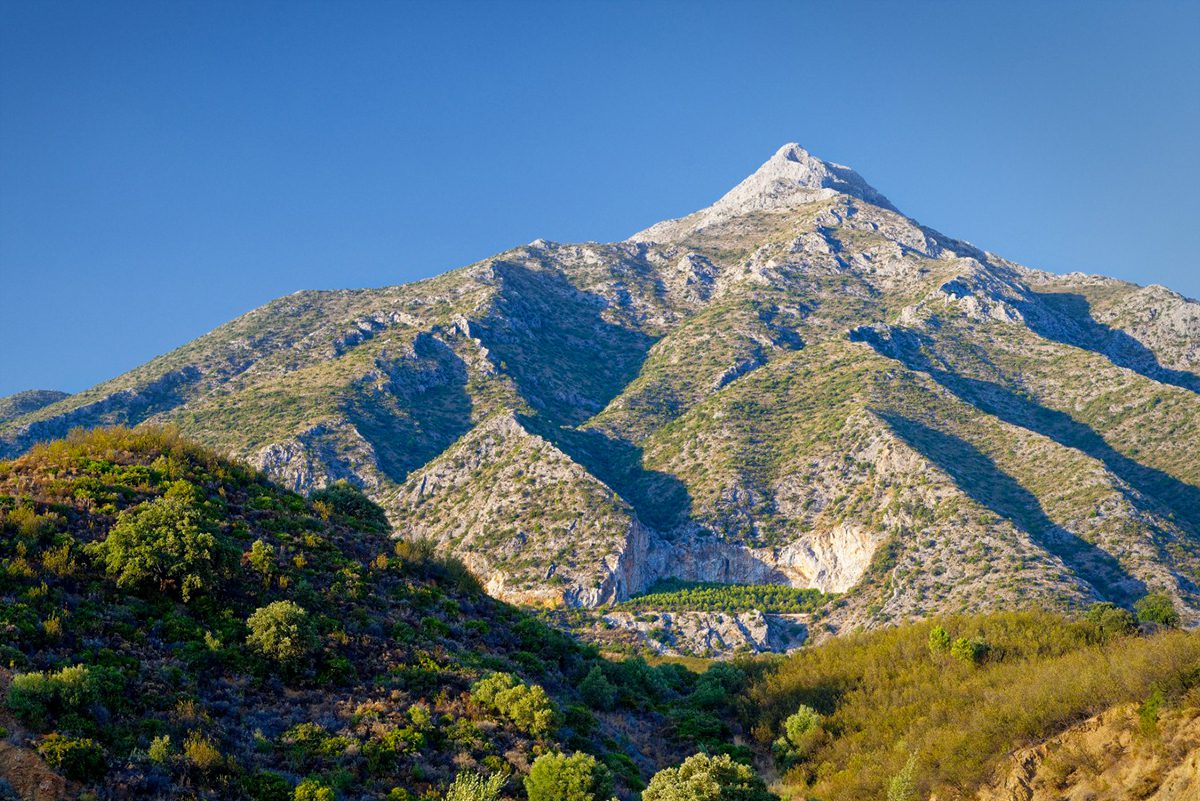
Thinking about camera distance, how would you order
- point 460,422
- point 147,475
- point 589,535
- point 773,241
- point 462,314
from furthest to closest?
1. point 773,241
2. point 462,314
3. point 460,422
4. point 589,535
5. point 147,475

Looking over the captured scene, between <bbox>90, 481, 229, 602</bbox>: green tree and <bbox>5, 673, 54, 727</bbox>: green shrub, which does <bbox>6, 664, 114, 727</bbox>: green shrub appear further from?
<bbox>90, 481, 229, 602</bbox>: green tree

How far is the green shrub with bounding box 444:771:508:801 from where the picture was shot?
1467 centimetres

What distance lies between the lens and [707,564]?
102562 mm

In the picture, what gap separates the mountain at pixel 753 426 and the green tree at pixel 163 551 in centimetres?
4466

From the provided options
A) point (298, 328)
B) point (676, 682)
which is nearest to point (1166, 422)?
point (676, 682)

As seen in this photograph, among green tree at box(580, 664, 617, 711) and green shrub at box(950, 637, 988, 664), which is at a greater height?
green shrub at box(950, 637, 988, 664)

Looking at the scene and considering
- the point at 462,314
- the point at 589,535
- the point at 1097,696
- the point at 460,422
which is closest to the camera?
the point at 1097,696

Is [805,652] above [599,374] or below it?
below

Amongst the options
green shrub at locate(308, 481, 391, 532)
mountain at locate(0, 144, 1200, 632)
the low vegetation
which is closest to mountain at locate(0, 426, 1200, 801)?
green shrub at locate(308, 481, 391, 532)

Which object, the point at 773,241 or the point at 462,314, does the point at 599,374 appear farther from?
the point at 773,241

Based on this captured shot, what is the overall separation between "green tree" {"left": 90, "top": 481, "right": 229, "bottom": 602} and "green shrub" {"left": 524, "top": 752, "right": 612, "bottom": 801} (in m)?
10.1

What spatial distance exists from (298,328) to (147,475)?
131166mm

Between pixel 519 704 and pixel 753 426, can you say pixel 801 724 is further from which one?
pixel 753 426

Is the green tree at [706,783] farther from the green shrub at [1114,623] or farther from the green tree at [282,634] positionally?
the green shrub at [1114,623]
